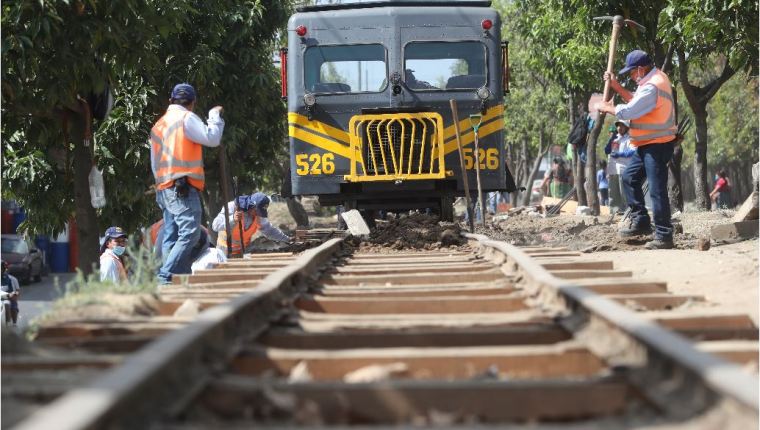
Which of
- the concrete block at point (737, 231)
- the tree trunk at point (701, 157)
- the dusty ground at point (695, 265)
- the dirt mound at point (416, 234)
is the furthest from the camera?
the tree trunk at point (701, 157)

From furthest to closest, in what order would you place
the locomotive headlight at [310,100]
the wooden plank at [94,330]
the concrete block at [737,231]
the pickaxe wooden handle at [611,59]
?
the locomotive headlight at [310,100] → the concrete block at [737,231] → the pickaxe wooden handle at [611,59] → the wooden plank at [94,330]

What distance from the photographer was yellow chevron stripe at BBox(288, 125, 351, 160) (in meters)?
13.2

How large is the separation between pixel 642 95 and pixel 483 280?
151 inches

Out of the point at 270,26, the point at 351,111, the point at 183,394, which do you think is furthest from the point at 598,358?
the point at 270,26

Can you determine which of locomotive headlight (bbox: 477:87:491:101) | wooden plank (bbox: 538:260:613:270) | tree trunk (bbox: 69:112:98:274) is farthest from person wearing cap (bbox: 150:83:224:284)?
locomotive headlight (bbox: 477:87:491:101)

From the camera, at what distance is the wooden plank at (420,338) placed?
462 centimetres

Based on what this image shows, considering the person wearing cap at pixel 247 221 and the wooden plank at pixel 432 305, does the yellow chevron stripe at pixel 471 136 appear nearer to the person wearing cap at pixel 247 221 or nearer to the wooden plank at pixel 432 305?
the person wearing cap at pixel 247 221

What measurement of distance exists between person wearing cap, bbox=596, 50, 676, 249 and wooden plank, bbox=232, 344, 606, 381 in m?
6.47

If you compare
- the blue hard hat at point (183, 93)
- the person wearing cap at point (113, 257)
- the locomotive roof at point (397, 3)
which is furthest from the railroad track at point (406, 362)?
the locomotive roof at point (397, 3)

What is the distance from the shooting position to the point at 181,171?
9.36 m

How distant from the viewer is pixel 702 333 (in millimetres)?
4746

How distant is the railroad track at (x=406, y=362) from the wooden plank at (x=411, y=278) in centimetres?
107

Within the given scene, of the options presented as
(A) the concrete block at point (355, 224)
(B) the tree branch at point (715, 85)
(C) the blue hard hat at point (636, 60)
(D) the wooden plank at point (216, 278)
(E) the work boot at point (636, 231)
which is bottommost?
(D) the wooden plank at point (216, 278)

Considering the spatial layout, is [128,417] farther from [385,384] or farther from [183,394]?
[385,384]
